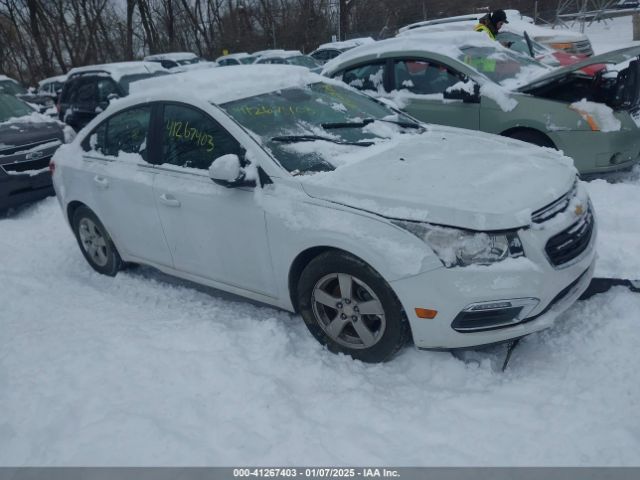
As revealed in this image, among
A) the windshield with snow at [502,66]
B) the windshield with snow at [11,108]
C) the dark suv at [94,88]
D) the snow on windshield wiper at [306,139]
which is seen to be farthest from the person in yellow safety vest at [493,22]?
the windshield with snow at [11,108]

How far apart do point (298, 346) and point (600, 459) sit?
182 centimetres

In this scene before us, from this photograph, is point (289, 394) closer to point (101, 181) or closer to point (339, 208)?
point (339, 208)

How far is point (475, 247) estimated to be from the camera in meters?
2.87

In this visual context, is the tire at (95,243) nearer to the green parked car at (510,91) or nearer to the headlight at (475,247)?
the headlight at (475,247)

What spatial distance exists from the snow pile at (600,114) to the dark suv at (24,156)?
6547 millimetres

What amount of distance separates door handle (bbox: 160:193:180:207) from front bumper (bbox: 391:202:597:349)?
5.90 ft

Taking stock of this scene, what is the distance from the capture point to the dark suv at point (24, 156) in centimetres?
691

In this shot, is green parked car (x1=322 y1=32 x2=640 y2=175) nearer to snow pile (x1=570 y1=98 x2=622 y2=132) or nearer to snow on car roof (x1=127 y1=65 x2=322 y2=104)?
snow pile (x1=570 y1=98 x2=622 y2=132)

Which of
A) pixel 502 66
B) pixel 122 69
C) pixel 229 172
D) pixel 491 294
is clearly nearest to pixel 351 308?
pixel 491 294

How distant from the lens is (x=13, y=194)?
274 inches

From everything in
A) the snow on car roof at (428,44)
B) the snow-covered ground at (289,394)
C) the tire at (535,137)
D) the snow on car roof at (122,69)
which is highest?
the snow on car roof at (122,69)

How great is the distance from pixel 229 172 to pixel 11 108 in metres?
6.36
